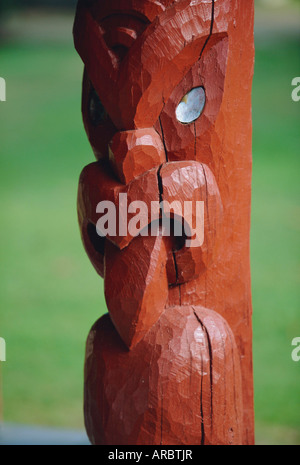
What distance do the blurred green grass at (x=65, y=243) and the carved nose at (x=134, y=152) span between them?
1695 millimetres

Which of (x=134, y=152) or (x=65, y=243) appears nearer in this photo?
(x=134, y=152)

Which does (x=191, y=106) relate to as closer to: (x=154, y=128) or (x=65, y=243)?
(x=154, y=128)

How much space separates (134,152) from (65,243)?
332 cm

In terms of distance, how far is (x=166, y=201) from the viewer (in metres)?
1.13

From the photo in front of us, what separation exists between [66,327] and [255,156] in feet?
8.56

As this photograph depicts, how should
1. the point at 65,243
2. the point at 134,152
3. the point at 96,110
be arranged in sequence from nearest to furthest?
the point at 134,152, the point at 96,110, the point at 65,243

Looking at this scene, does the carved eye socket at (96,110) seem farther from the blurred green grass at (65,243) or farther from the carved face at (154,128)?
the blurred green grass at (65,243)

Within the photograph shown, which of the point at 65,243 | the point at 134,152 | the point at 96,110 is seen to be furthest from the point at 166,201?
the point at 65,243

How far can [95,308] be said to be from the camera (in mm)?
3592

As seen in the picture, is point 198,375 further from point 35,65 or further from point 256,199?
point 35,65

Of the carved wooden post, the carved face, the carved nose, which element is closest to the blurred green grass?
the carved wooden post

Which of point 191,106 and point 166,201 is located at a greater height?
point 191,106

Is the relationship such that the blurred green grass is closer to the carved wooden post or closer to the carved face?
the carved wooden post
